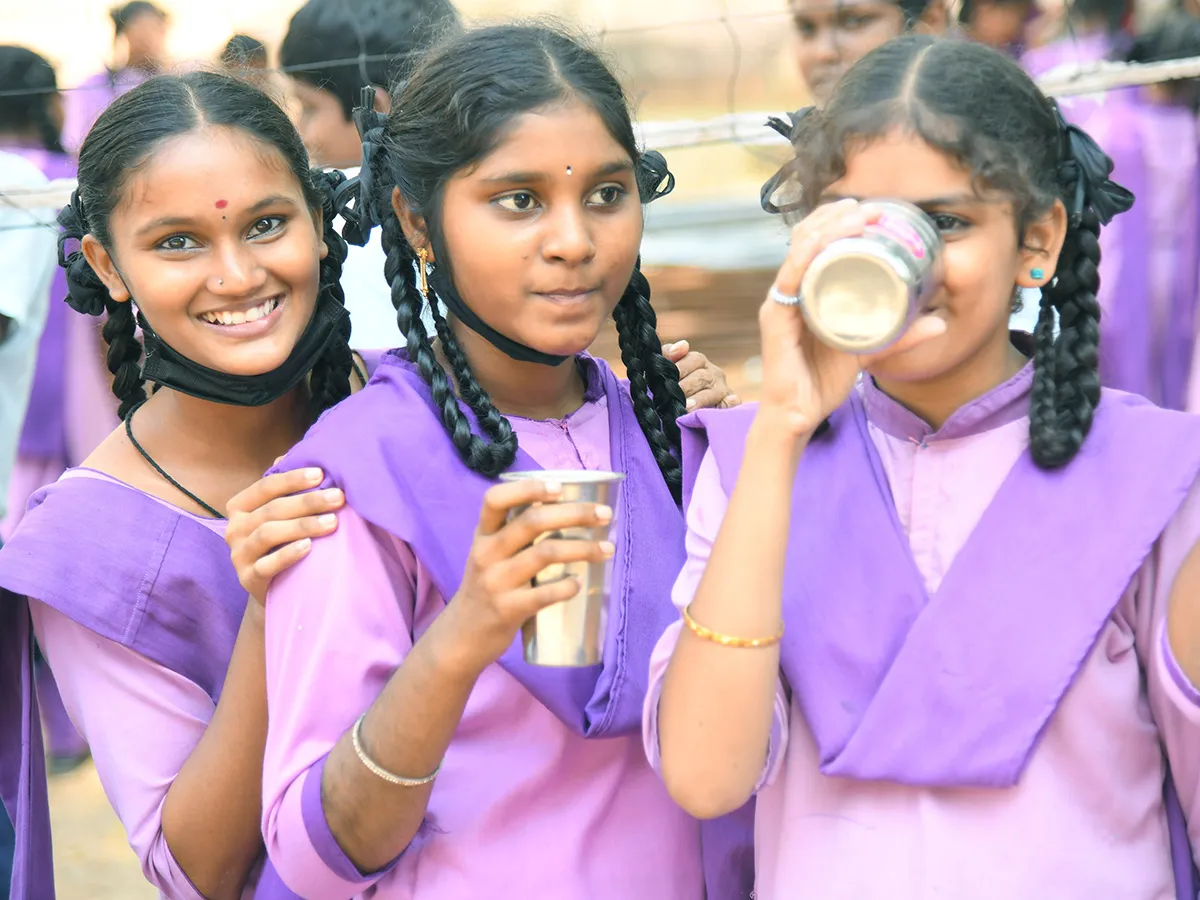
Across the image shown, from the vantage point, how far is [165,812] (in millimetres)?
2133

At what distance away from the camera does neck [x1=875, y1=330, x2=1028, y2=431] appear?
1837 millimetres

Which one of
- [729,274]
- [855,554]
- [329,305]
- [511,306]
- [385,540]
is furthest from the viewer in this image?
[729,274]

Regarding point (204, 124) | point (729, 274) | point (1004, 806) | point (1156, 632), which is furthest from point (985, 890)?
point (729, 274)

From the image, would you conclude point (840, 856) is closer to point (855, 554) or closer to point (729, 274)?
point (855, 554)

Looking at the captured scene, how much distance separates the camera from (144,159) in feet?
7.52

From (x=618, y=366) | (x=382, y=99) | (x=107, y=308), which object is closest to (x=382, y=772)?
(x=107, y=308)

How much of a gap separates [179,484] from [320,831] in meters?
0.79

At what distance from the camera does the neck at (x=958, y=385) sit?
1837 mm

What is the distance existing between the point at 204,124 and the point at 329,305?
0.36m

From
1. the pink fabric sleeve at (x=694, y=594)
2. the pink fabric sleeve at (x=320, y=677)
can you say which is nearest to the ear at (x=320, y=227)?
the pink fabric sleeve at (x=320, y=677)

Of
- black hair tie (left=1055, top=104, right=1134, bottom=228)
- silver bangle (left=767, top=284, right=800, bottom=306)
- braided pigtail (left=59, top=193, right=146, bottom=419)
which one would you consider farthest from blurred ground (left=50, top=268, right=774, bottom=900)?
black hair tie (left=1055, top=104, right=1134, bottom=228)

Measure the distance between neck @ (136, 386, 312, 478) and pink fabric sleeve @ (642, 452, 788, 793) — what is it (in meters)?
0.91

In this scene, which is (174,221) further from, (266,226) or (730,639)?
(730,639)

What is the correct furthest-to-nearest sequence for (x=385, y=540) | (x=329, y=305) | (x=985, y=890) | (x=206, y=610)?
1. (x=329, y=305)
2. (x=206, y=610)
3. (x=385, y=540)
4. (x=985, y=890)
